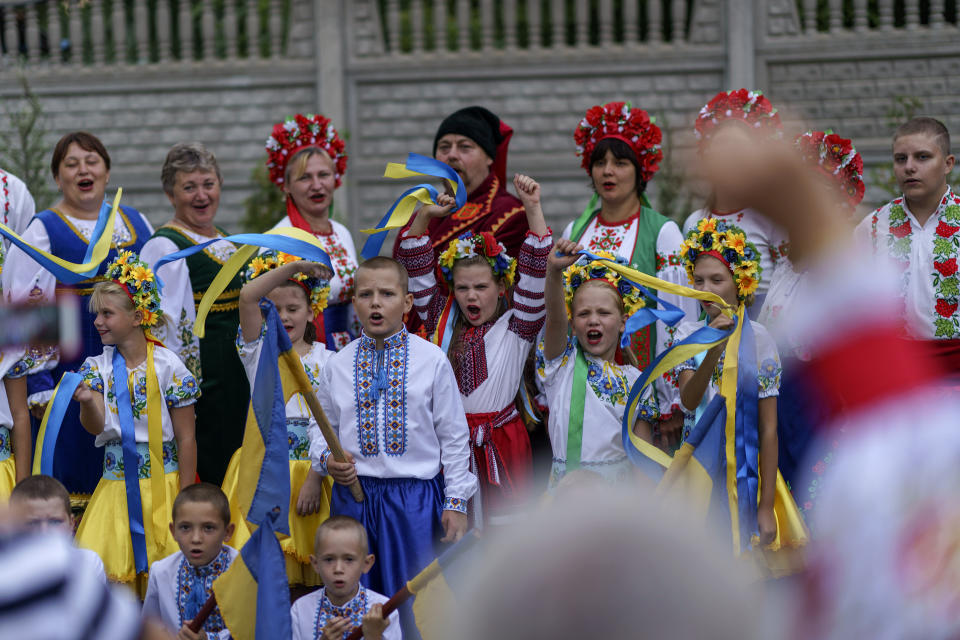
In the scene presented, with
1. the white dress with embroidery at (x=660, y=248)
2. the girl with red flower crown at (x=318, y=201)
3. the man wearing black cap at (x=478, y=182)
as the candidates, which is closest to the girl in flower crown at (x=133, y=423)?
the girl with red flower crown at (x=318, y=201)

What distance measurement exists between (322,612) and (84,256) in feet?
7.02

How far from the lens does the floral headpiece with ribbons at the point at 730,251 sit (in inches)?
172

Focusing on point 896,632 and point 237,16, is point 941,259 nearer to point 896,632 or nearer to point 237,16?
point 896,632

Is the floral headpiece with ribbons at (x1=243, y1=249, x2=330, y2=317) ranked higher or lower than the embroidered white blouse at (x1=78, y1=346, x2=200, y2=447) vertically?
higher

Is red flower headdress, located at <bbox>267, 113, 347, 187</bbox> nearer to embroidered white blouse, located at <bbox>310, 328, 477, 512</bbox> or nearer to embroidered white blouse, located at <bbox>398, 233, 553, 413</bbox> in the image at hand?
embroidered white blouse, located at <bbox>398, 233, 553, 413</bbox>

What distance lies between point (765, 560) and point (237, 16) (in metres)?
9.83

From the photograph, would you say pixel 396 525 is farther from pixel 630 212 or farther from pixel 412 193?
pixel 630 212

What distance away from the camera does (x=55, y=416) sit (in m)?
4.48

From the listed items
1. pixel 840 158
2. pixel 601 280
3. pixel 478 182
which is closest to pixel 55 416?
pixel 478 182

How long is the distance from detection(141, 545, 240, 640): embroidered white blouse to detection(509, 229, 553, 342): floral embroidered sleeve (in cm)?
143

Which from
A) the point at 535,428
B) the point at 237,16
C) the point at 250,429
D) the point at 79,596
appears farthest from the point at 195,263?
the point at 237,16

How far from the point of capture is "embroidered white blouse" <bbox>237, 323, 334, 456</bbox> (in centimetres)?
437

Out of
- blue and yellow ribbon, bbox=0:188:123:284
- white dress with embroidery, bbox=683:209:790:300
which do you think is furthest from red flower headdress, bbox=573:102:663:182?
blue and yellow ribbon, bbox=0:188:123:284

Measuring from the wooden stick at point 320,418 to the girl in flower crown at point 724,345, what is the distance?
4.37 ft
